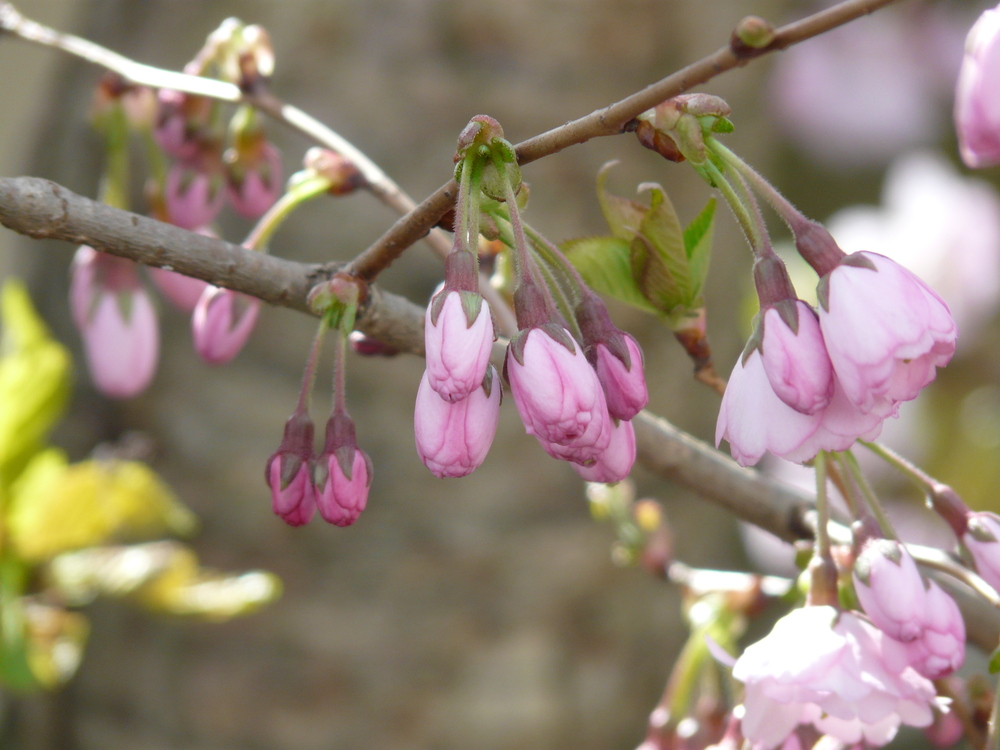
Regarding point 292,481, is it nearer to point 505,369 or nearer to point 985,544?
point 505,369

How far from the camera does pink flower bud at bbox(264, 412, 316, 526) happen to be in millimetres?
327

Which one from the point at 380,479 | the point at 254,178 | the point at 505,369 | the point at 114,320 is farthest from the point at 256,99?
the point at 380,479

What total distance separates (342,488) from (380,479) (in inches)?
26.6

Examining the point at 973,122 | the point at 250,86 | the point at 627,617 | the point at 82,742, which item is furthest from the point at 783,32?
the point at 82,742

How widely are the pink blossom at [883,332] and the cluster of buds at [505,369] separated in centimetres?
6

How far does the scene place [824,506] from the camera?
326mm

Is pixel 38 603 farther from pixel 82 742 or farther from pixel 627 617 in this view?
pixel 627 617

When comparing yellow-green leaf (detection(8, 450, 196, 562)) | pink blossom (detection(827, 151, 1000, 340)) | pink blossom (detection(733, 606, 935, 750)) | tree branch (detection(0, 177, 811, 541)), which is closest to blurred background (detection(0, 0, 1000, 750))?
pink blossom (detection(827, 151, 1000, 340))

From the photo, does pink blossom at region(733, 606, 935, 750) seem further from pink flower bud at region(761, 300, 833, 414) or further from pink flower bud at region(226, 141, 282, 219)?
pink flower bud at region(226, 141, 282, 219)

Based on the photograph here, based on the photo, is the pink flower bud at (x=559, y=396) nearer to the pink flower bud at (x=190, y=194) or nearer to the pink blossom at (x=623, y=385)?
the pink blossom at (x=623, y=385)

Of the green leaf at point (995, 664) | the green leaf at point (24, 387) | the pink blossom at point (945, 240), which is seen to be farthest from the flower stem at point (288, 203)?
the pink blossom at point (945, 240)

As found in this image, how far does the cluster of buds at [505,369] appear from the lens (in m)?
0.26

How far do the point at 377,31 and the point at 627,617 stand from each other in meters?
0.80

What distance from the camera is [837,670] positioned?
293 mm
